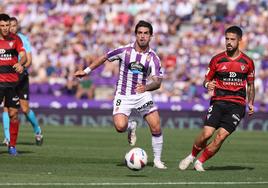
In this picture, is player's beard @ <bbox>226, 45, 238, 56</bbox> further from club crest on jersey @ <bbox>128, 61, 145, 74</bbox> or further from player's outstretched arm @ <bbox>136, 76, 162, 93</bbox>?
club crest on jersey @ <bbox>128, 61, 145, 74</bbox>

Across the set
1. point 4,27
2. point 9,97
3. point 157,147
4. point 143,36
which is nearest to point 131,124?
point 157,147

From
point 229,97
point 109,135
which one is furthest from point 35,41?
point 229,97

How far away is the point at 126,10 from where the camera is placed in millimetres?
35719

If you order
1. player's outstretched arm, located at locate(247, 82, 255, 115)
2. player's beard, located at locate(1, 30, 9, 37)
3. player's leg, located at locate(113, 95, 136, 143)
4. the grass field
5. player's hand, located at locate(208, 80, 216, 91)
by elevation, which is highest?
player's beard, located at locate(1, 30, 9, 37)

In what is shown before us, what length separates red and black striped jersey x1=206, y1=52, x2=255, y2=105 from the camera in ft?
47.5

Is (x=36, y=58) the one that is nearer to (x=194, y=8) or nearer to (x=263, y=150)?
(x=194, y=8)

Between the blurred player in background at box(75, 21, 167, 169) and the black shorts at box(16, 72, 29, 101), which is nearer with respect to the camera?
the blurred player in background at box(75, 21, 167, 169)

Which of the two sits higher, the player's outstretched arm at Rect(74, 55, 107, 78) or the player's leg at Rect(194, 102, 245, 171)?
the player's outstretched arm at Rect(74, 55, 107, 78)

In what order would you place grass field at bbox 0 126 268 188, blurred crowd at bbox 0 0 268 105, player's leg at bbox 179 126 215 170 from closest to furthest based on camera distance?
1. grass field at bbox 0 126 268 188
2. player's leg at bbox 179 126 215 170
3. blurred crowd at bbox 0 0 268 105

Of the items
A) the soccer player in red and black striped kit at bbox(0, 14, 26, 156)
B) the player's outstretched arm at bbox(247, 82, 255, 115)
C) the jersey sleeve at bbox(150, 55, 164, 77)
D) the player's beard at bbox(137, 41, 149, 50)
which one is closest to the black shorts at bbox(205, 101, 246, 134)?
the player's outstretched arm at bbox(247, 82, 255, 115)

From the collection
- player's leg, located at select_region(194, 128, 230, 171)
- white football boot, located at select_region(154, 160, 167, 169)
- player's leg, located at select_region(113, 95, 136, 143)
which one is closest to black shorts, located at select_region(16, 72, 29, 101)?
player's leg, located at select_region(113, 95, 136, 143)

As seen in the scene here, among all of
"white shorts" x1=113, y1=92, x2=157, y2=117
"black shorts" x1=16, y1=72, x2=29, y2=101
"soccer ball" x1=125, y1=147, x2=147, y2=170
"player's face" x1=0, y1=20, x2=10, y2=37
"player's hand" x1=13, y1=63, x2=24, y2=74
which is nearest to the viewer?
"soccer ball" x1=125, y1=147, x2=147, y2=170

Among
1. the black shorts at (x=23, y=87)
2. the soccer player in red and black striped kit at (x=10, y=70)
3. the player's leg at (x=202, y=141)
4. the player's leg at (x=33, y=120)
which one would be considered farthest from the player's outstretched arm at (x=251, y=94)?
the player's leg at (x=33, y=120)

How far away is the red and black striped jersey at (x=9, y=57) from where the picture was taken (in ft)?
53.7
